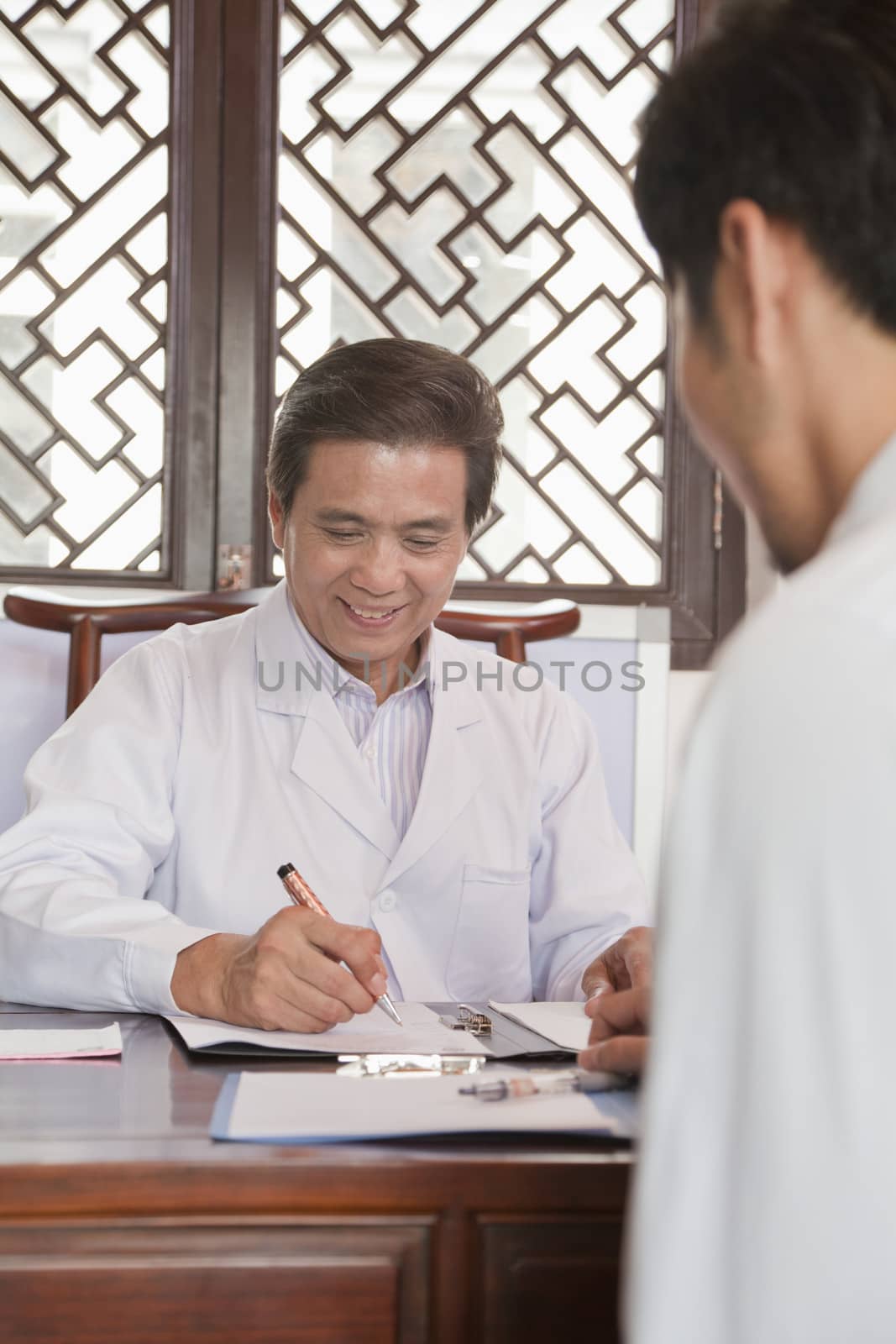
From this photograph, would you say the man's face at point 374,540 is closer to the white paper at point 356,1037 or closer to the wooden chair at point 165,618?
the wooden chair at point 165,618

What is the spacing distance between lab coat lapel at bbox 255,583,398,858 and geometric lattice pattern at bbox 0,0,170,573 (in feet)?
3.43

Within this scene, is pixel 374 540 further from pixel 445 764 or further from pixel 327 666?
pixel 445 764

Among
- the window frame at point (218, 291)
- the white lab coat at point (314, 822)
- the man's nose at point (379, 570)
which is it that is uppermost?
the window frame at point (218, 291)

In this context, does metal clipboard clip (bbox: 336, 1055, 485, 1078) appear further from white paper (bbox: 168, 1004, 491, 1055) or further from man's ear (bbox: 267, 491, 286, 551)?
man's ear (bbox: 267, 491, 286, 551)

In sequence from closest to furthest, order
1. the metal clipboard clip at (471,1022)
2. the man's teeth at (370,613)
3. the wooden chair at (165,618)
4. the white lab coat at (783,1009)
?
the white lab coat at (783,1009) < the metal clipboard clip at (471,1022) < the man's teeth at (370,613) < the wooden chair at (165,618)

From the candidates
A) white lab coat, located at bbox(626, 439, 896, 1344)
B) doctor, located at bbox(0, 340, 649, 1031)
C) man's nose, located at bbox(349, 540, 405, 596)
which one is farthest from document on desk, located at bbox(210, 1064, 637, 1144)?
man's nose, located at bbox(349, 540, 405, 596)

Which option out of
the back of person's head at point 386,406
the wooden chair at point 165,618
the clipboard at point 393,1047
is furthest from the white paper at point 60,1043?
the wooden chair at point 165,618

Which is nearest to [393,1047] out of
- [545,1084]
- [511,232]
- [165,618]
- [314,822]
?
[545,1084]

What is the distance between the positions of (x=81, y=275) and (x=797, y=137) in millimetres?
2487

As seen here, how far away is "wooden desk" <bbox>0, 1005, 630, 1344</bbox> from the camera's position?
0.84 m

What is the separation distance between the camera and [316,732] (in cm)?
195

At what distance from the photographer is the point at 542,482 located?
10.3 ft

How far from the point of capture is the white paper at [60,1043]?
3.86 feet

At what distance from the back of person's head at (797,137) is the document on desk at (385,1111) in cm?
53
